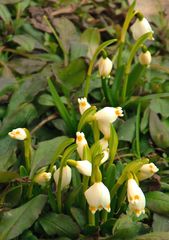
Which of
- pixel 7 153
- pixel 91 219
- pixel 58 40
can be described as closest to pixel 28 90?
pixel 7 153

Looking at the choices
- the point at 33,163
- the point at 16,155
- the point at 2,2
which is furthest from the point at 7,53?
the point at 33,163

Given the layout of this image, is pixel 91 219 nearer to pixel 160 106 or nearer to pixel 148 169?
pixel 148 169

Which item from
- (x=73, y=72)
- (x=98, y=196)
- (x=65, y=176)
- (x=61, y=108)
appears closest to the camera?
(x=98, y=196)

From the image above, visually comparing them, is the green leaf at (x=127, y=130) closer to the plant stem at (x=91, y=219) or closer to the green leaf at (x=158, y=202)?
the green leaf at (x=158, y=202)

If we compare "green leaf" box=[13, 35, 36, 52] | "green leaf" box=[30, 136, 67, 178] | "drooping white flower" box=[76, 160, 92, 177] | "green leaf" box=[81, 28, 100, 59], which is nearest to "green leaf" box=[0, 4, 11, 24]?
"green leaf" box=[13, 35, 36, 52]

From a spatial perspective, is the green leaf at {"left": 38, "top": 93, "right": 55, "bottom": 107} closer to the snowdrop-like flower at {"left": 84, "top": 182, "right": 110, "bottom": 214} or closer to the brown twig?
the brown twig

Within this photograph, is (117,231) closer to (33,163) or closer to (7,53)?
(33,163)
